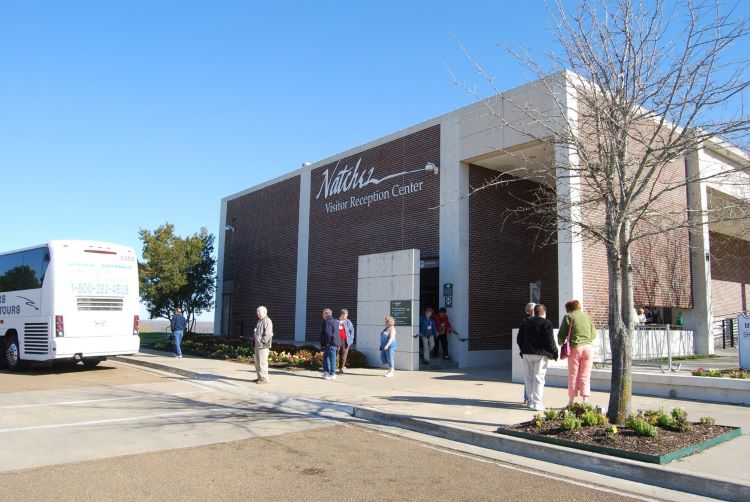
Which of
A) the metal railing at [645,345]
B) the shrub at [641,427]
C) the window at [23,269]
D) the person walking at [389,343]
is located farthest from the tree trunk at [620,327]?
the window at [23,269]

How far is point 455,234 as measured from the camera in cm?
1738

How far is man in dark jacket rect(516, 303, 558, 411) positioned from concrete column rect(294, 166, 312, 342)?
48.3 ft

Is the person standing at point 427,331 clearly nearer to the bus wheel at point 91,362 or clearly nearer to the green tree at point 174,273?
the bus wheel at point 91,362

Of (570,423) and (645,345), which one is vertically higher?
(645,345)

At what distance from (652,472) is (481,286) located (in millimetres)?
11900

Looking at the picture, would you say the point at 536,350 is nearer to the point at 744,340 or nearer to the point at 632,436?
the point at 632,436

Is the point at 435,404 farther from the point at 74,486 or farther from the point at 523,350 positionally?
the point at 74,486

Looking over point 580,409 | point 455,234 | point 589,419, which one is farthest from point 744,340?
point 589,419

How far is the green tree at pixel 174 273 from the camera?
25750mm

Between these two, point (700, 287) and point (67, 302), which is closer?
point (67, 302)

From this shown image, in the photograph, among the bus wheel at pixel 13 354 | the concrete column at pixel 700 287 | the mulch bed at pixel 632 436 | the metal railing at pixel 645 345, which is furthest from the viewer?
the concrete column at pixel 700 287

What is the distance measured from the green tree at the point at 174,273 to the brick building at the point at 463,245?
369cm

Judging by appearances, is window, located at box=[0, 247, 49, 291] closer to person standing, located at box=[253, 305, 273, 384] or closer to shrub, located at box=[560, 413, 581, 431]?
person standing, located at box=[253, 305, 273, 384]

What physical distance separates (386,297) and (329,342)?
350cm
